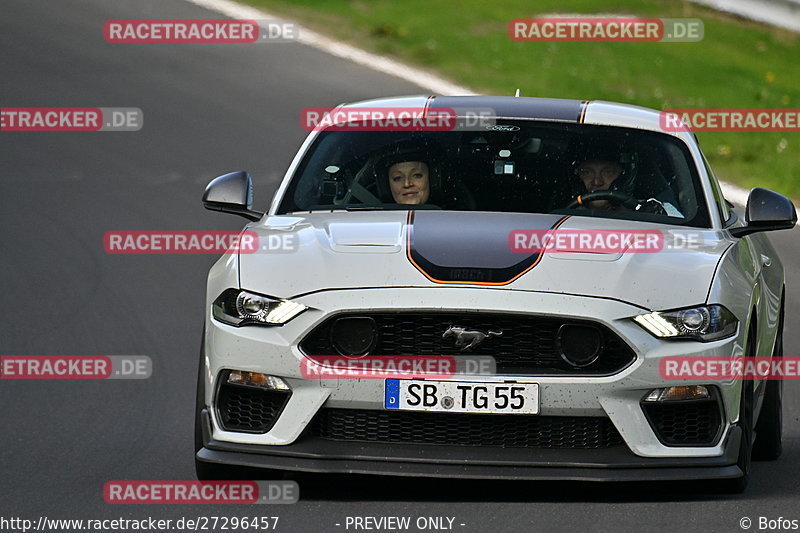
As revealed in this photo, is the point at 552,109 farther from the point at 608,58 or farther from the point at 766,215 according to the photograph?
the point at 608,58

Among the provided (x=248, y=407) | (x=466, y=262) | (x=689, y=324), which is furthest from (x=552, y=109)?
(x=248, y=407)

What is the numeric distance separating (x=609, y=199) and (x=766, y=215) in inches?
26.2

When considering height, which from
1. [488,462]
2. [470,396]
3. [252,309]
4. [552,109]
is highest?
[552,109]

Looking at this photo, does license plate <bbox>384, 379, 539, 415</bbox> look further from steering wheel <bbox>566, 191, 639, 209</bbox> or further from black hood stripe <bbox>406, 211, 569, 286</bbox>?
steering wheel <bbox>566, 191, 639, 209</bbox>

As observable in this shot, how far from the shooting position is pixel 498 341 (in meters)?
6.21

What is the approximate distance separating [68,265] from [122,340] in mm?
2139

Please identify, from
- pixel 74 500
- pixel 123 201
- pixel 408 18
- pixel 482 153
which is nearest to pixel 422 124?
pixel 482 153

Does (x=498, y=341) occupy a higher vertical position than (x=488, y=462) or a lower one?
higher

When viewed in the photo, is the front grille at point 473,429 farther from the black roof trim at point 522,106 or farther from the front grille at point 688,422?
the black roof trim at point 522,106

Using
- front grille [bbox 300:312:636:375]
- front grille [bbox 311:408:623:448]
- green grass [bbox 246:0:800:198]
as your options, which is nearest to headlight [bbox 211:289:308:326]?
front grille [bbox 300:312:636:375]

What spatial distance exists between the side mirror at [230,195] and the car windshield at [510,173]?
16 cm

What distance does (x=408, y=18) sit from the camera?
2233cm

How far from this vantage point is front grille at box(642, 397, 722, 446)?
6219 millimetres

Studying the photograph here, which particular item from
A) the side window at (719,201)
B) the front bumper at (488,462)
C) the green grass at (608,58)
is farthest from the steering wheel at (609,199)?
the green grass at (608,58)
